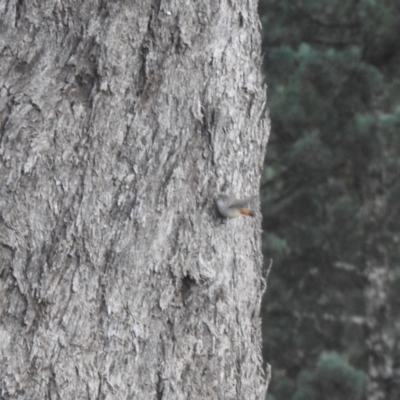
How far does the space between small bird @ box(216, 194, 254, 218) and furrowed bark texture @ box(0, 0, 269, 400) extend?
0.9 inches

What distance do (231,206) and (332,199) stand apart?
5.06m

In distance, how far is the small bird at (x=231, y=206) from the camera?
2186 millimetres

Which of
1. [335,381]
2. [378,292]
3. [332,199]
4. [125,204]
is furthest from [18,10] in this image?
[332,199]

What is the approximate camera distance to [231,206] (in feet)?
7.18

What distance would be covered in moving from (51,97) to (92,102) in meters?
0.10

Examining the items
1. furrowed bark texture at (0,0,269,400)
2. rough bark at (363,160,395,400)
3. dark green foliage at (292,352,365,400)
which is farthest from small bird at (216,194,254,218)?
rough bark at (363,160,395,400)

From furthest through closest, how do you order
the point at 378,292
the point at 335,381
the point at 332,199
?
the point at 332,199, the point at 378,292, the point at 335,381

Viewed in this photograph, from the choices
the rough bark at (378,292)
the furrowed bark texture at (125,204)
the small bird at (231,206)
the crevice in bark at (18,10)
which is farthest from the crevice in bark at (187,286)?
the rough bark at (378,292)

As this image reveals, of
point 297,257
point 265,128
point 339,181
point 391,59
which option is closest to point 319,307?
point 297,257

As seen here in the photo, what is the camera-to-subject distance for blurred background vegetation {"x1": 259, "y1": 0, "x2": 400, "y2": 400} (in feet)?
20.8

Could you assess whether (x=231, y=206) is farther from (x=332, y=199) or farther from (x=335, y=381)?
(x=332, y=199)

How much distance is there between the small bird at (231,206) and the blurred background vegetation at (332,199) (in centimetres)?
405

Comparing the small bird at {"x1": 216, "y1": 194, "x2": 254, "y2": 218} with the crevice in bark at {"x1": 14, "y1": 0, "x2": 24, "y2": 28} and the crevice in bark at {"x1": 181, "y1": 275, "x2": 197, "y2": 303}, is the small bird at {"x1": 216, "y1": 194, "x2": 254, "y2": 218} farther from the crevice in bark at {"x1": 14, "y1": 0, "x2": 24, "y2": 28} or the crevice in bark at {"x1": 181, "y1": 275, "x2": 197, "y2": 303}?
the crevice in bark at {"x1": 14, "y1": 0, "x2": 24, "y2": 28}

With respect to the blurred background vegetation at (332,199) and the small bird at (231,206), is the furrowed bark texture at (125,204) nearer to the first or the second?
the small bird at (231,206)
